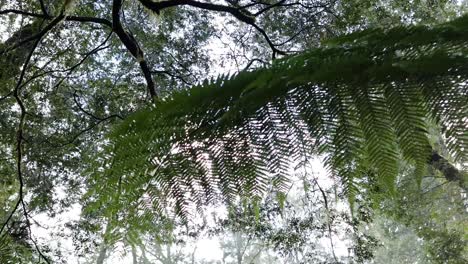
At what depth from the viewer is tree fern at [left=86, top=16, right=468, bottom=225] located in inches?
31.6

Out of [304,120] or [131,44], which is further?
[131,44]

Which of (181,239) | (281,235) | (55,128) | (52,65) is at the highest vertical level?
(52,65)

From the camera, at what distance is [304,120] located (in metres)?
0.92

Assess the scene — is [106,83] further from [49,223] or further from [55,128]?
[49,223]

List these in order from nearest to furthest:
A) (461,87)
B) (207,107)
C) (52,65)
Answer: (461,87) < (207,107) < (52,65)

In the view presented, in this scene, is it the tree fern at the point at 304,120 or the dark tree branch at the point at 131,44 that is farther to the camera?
the dark tree branch at the point at 131,44

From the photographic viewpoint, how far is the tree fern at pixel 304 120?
80cm

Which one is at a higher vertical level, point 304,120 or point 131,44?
point 131,44

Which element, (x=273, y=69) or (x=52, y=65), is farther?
(x=52, y=65)

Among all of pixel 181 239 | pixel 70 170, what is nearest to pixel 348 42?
pixel 70 170

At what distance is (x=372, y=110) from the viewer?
855mm

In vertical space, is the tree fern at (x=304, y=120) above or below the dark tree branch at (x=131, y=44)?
below

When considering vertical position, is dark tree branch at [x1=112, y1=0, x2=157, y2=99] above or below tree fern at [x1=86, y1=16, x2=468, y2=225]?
above

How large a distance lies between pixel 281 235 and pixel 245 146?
16.4ft
